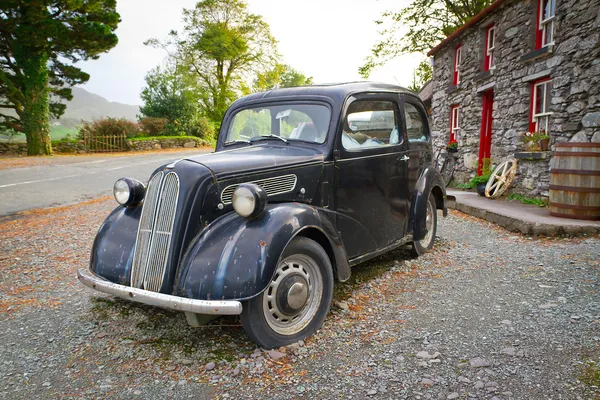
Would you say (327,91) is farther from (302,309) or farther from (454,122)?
(454,122)

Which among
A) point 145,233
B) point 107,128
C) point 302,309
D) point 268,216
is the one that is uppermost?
point 107,128

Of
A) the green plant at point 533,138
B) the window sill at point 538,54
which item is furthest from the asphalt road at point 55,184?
the window sill at point 538,54

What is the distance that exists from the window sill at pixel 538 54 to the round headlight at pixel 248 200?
8.14m

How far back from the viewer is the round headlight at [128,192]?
3.34 meters

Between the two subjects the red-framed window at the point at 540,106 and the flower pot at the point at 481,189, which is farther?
the flower pot at the point at 481,189

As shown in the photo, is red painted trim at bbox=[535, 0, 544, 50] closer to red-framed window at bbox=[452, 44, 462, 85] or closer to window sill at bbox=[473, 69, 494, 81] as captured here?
window sill at bbox=[473, 69, 494, 81]

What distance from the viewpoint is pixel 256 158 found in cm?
322

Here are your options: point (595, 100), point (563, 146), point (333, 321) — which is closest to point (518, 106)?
point (595, 100)

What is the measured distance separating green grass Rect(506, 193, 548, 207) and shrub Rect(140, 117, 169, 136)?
82.7 ft

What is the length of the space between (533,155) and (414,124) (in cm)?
514

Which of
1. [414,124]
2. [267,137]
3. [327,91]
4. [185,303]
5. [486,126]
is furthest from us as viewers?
[486,126]

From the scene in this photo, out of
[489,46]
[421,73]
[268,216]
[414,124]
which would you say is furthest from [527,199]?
[421,73]

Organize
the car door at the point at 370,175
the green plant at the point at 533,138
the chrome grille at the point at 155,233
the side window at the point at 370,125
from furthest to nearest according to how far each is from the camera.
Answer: the green plant at the point at 533,138 → the side window at the point at 370,125 → the car door at the point at 370,175 → the chrome grille at the point at 155,233

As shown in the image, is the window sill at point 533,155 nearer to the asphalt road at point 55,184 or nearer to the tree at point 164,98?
the asphalt road at point 55,184
